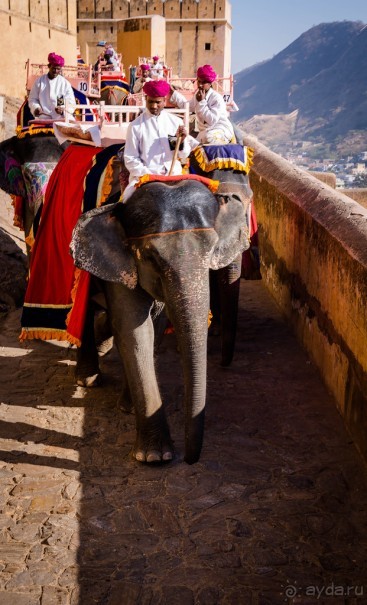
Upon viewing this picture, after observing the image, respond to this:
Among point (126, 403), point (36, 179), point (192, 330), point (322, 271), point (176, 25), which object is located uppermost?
point (176, 25)

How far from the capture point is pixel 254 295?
9.31 meters

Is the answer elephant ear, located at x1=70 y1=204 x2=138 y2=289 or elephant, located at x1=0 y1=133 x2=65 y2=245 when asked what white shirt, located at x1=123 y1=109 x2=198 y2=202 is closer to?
elephant ear, located at x1=70 y1=204 x2=138 y2=289

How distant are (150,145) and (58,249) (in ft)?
4.48

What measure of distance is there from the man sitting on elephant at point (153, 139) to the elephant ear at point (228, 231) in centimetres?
64

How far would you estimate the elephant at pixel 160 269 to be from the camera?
466cm

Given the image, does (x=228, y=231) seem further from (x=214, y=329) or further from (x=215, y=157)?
(x=214, y=329)

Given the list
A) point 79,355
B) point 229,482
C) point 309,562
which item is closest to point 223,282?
point 79,355

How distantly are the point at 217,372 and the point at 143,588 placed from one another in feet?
9.83

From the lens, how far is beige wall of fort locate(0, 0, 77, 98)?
86.4 ft

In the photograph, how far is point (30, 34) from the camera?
28.5 meters

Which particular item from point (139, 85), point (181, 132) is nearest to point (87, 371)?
point (181, 132)

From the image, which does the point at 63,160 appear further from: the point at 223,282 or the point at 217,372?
the point at 217,372

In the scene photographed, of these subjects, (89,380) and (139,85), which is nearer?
(89,380)

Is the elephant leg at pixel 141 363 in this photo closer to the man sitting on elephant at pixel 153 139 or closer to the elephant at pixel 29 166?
the man sitting on elephant at pixel 153 139
